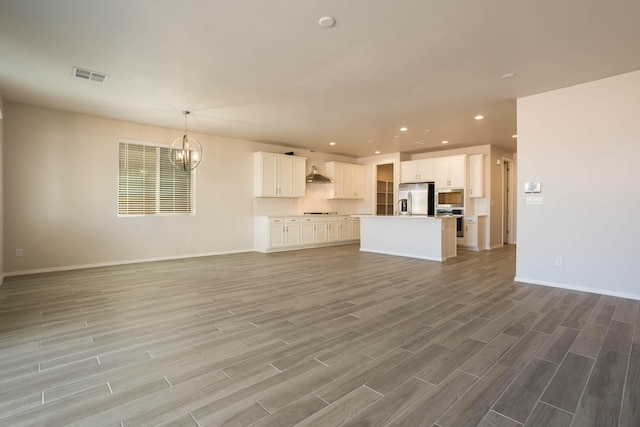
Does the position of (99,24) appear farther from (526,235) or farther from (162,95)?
(526,235)

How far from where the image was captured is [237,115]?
219 inches

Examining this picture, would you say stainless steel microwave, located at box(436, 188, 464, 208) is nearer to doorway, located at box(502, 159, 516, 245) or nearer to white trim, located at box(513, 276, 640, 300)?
doorway, located at box(502, 159, 516, 245)

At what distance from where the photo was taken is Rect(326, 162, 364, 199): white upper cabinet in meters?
9.45

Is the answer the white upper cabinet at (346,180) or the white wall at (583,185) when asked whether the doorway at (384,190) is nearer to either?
the white upper cabinet at (346,180)

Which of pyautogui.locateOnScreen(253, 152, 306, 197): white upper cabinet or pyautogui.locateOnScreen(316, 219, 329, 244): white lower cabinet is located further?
pyautogui.locateOnScreen(316, 219, 329, 244): white lower cabinet

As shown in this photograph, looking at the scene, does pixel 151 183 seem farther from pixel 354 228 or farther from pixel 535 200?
pixel 535 200

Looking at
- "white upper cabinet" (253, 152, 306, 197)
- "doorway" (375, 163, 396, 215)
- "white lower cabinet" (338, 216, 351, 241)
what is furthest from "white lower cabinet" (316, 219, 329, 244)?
"doorway" (375, 163, 396, 215)

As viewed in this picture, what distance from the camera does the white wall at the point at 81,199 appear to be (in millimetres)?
5066

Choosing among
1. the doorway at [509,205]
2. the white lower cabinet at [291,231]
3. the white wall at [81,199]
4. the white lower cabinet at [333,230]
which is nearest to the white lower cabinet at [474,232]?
the doorway at [509,205]

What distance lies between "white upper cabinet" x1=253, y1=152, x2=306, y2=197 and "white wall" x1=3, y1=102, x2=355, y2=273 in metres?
0.82

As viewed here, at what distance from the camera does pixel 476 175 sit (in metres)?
8.07

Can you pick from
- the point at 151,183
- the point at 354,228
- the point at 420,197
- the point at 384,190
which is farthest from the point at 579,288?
the point at 151,183

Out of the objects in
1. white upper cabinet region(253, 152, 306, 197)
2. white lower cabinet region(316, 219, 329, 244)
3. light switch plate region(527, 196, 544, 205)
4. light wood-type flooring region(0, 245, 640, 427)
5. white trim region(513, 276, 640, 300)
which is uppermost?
white upper cabinet region(253, 152, 306, 197)

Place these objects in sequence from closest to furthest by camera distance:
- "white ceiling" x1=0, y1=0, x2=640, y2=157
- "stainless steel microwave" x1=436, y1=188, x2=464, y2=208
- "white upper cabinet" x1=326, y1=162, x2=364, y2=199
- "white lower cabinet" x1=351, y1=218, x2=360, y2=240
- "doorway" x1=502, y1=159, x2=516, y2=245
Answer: "white ceiling" x1=0, y1=0, x2=640, y2=157 → "stainless steel microwave" x1=436, y1=188, x2=464, y2=208 → "doorway" x1=502, y1=159, x2=516, y2=245 → "white upper cabinet" x1=326, y1=162, x2=364, y2=199 → "white lower cabinet" x1=351, y1=218, x2=360, y2=240
